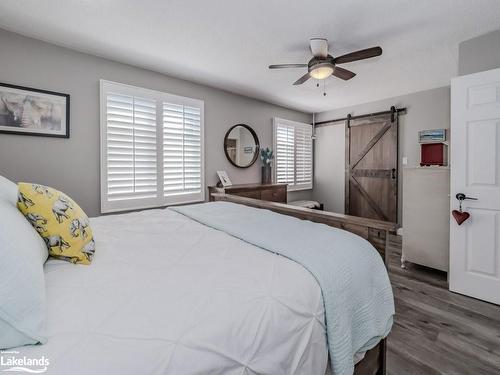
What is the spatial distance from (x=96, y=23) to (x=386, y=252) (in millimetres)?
2925

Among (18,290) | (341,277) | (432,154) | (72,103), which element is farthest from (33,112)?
(432,154)

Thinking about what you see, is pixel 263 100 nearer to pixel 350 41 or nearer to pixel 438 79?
pixel 350 41

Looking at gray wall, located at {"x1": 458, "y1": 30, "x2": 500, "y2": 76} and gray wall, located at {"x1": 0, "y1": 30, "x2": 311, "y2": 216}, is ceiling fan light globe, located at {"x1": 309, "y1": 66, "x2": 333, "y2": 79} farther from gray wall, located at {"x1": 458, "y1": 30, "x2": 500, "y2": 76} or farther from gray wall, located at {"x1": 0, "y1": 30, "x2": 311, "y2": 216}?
gray wall, located at {"x1": 0, "y1": 30, "x2": 311, "y2": 216}

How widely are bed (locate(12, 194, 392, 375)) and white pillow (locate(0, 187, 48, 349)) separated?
40 millimetres

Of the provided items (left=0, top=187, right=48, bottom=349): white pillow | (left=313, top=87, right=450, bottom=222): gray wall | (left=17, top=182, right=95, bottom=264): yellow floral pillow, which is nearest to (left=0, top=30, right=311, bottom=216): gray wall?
(left=17, top=182, right=95, bottom=264): yellow floral pillow

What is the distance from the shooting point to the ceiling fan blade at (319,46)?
7.50 feet

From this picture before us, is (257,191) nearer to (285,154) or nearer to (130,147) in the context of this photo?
(285,154)

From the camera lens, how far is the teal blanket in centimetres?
94

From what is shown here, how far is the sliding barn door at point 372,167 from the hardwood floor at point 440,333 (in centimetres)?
220

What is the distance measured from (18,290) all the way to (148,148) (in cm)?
278

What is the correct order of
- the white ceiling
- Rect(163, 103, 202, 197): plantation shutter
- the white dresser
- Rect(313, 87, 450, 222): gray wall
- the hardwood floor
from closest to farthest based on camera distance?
1. the hardwood floor
2. the white ceiling
3. the white dresser
4. Rect(163, 103, 202, 197): plantation shutter
5. Rect(313, 87, 450, 222): gray wall

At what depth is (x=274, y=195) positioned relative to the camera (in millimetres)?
4371

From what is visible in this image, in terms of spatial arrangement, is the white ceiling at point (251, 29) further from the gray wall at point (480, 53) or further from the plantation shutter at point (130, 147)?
the plantation shutter at point (130, 147)

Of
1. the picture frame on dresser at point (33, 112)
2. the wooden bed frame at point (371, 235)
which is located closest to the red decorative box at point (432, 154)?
the wooden bed frame at point (371, 235)
